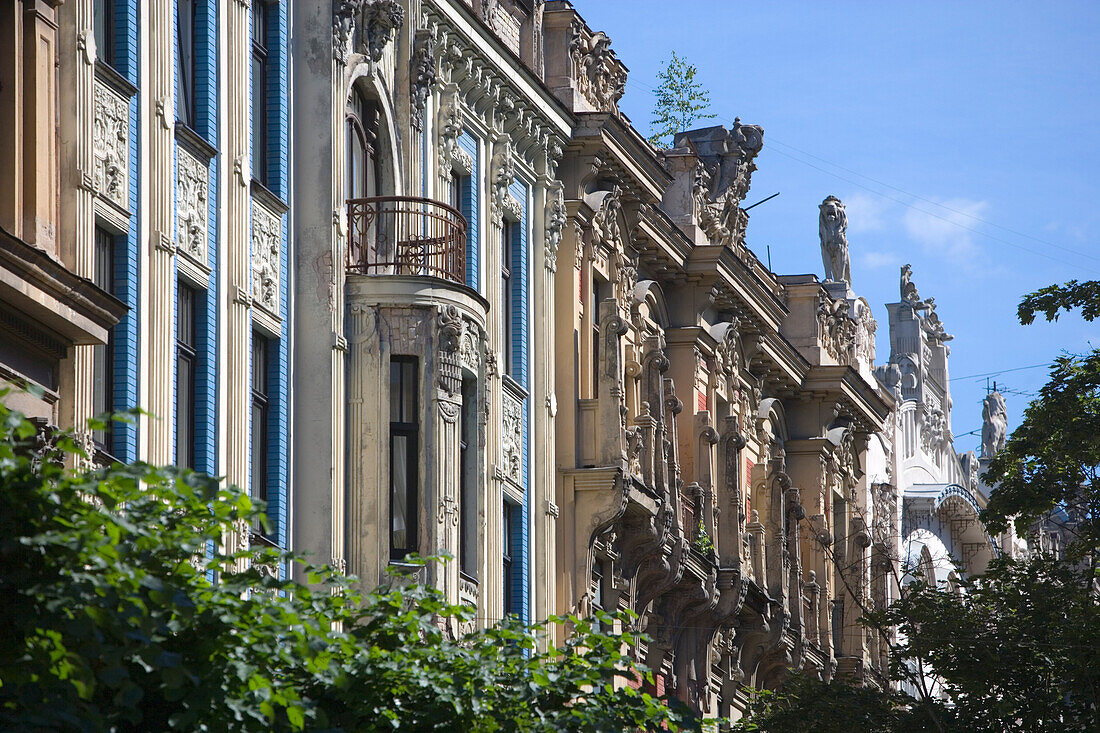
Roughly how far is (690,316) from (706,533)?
13.3 ft

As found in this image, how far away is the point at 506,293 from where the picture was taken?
3584 cm

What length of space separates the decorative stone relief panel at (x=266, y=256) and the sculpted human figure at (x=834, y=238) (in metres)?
32.5

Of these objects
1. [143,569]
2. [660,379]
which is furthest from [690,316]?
[143,569]

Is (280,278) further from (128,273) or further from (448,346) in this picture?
(128,273)

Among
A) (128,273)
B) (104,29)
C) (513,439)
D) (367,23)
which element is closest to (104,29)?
(104,29)

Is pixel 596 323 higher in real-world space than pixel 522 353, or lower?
higher

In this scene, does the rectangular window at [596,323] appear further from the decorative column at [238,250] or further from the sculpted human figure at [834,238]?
the sculpted human figure at [834,238]

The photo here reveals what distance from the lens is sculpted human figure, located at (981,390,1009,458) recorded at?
7575 cm

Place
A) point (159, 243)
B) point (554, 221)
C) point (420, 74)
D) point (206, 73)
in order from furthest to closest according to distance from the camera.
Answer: point (554, 221)
point (420, 74)
point (206, 73)
point (159, 243)

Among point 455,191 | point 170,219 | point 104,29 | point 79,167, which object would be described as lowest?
point 79,167

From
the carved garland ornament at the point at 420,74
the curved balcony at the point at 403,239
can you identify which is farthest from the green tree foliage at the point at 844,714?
the carved garland ornament at the point at 420,74

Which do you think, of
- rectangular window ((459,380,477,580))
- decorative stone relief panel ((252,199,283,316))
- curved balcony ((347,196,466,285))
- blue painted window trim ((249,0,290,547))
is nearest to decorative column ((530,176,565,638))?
rectangular window ((459,380,477,580))

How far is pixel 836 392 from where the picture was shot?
5356 cm

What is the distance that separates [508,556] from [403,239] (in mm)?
6134
